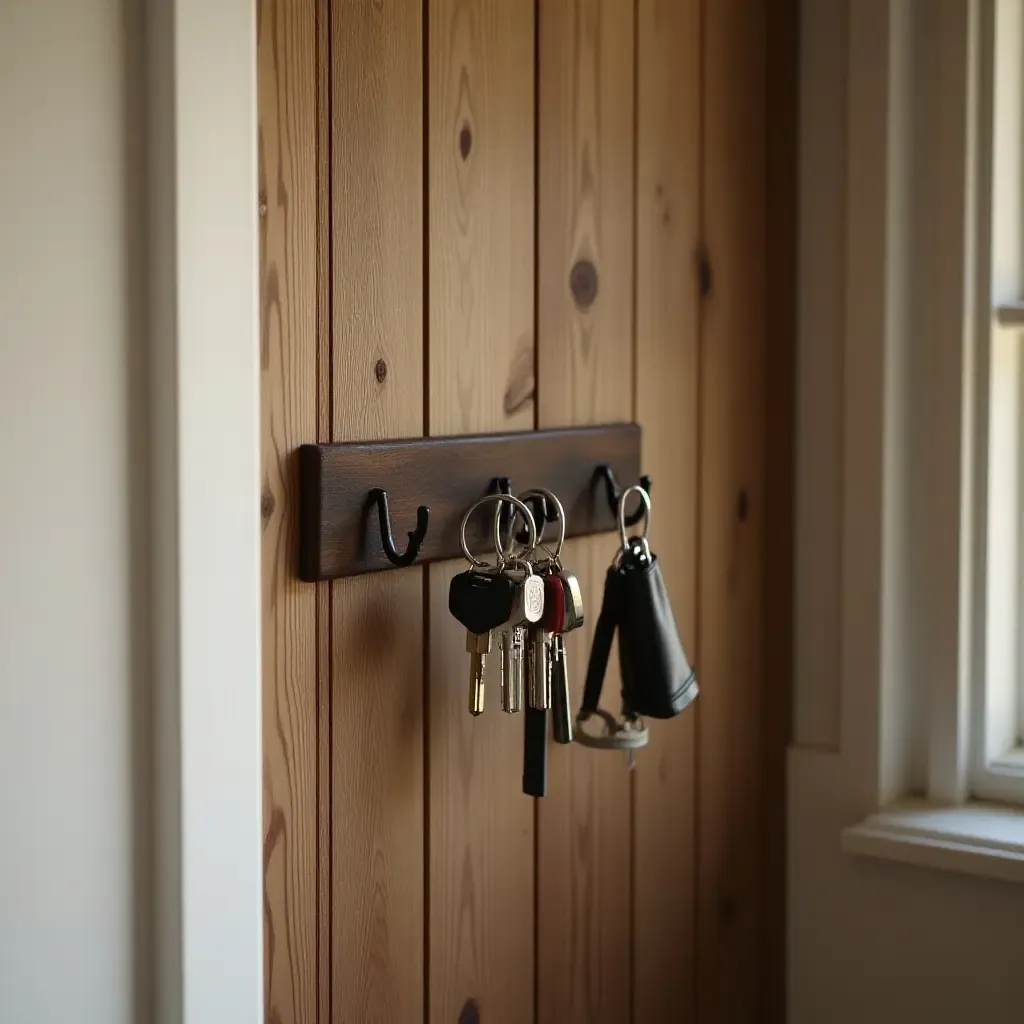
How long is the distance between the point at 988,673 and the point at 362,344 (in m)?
0.81

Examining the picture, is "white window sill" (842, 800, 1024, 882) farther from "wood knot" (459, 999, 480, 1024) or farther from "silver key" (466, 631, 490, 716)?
"silver key" (466, 631, 490, 716)

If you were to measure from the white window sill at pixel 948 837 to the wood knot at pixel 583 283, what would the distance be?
614 millimetres

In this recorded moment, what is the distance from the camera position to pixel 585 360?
121 cm

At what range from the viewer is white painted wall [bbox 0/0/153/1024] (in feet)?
2.36

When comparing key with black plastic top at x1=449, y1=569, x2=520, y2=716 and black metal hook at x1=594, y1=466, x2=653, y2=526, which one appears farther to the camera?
black metal hook at x1=594, y1=466, x2=653, y2=526

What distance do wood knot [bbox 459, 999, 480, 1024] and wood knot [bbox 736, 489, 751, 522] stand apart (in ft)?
1.92

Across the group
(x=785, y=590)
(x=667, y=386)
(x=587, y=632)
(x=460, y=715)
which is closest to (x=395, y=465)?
(x=460, y=715)

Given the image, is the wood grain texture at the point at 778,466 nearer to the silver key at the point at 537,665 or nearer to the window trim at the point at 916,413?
the window trim at the point at 916,413

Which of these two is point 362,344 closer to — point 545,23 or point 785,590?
point 545,23

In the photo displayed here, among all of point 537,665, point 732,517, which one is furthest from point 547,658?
point 732,517

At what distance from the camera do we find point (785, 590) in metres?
1.51

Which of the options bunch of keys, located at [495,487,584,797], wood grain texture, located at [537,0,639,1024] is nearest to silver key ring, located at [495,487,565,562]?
bunch of keys, located at [495,487,584,797]

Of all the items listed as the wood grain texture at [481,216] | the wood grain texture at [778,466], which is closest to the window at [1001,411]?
the wood grain texture at [778,466]

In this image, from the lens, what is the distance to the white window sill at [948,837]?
52.7 inches
